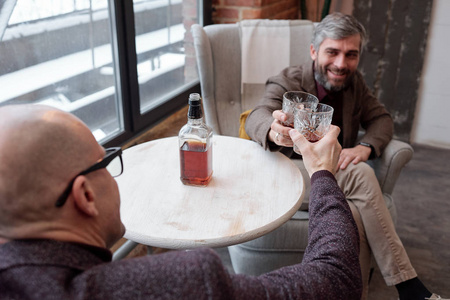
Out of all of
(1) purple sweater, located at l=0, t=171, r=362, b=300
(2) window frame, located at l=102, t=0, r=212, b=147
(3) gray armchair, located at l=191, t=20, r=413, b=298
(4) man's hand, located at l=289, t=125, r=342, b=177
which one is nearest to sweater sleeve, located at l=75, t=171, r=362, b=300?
(1) purple sweater, located at l=0, t=171, r=362, b=300

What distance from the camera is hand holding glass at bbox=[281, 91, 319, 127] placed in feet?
4.54

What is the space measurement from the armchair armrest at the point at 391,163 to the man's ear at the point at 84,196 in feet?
4.70

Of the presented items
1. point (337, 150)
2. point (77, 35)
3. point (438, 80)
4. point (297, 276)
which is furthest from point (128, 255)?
point (438, 80)

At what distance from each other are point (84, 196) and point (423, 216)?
7.37ft

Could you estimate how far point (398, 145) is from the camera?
1.83 m

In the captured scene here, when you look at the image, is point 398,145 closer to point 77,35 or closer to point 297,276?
point 297,276

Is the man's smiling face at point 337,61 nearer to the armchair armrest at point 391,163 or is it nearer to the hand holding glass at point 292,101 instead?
the armchair armrest at point 391,163

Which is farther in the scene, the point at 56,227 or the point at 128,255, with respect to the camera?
the point at 128,255

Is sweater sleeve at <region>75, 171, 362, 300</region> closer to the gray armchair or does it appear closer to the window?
the gray armchair

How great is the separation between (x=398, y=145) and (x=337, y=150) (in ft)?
2.62

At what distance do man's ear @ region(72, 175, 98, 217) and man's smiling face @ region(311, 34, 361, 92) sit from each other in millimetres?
1394

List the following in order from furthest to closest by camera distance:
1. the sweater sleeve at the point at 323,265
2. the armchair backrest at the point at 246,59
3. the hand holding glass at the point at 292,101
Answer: the armchair backrest at the point at 246,59, the hand holding glass at the point at 292,101, the sweater sleeve at the point at 323,265

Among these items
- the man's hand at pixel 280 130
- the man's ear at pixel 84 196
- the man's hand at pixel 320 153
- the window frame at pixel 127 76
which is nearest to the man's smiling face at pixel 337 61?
the man's hand at pixel 280 130

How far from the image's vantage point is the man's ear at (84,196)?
0.64 meters
